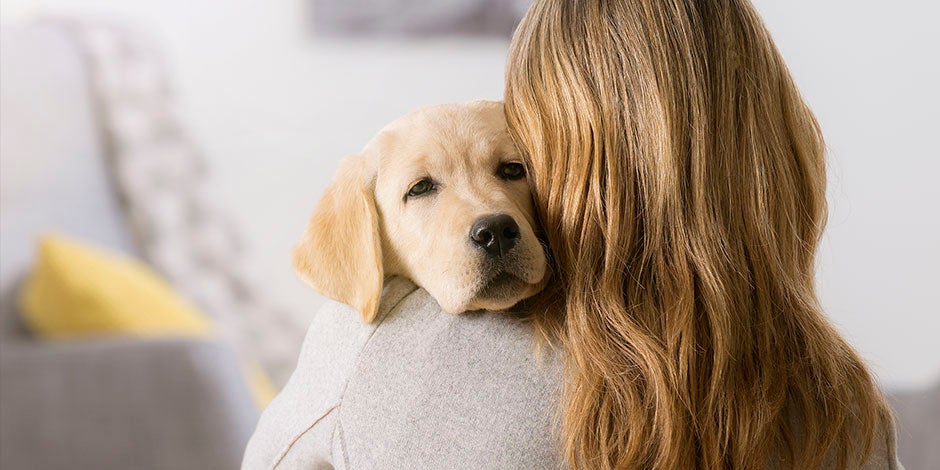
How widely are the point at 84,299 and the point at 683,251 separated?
5.42 ft

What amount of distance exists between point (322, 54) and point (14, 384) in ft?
5.85

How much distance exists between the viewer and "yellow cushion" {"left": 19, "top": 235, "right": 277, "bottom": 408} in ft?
6.95

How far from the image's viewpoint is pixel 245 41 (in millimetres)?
3340

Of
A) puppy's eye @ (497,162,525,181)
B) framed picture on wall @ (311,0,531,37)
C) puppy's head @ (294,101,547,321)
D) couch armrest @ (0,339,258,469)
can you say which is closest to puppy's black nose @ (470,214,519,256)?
puppy's head @ (294,101,547,321)

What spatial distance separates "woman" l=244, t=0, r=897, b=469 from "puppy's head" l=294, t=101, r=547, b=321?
4 centimetres

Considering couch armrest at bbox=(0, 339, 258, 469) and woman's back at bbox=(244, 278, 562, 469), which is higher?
woman's back at bbox=(244, 278, 562, 469)

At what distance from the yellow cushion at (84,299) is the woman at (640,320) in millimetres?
1328

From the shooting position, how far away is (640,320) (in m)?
0.87

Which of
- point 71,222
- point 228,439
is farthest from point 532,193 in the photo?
point 71,222

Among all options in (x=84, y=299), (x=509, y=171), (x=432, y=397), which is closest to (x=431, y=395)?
(x=432, y=397)

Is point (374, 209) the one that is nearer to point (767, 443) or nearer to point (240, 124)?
point (767, 443)

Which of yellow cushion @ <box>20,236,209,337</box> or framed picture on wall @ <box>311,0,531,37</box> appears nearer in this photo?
yellow cushion @ <box>20,236,209,337</box>

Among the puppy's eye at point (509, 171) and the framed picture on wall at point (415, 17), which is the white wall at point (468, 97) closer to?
the framed picture on wall at point (415, 17)

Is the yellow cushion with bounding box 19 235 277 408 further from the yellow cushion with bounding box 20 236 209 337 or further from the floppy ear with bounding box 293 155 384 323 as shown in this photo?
the floppy ear with bounding box 293 155 384 323
